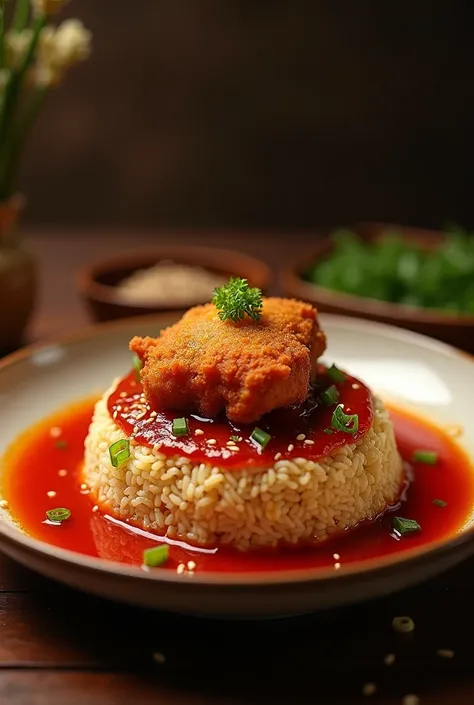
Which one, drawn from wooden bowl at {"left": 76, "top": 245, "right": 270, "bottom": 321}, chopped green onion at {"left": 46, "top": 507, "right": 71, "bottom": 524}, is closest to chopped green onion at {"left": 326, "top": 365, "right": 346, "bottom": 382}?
chopped green onion at {"left": 46, "top": 507, "right": 71, "bottom": 524}

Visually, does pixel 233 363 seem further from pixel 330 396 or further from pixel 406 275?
pixel 406 275

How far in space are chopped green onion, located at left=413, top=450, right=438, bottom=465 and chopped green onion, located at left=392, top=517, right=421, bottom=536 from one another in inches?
20.1

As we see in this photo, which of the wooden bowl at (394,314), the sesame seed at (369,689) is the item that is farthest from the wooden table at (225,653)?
the wooden bowl at (394,314)

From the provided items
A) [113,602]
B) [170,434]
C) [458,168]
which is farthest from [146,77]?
[113,602]

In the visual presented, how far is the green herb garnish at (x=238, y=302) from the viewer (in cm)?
326

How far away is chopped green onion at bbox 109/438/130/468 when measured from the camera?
3162mm

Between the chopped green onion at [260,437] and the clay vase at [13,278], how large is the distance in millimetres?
2425

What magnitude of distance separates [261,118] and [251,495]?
6.14 metres

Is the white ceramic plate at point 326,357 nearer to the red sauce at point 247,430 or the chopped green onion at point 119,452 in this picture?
the chopped green onion at point 119,452

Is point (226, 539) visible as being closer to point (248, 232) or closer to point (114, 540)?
point (114, 540)

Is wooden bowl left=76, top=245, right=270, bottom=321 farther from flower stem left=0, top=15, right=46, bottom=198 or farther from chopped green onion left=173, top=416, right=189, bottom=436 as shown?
chopped green onion left=173, top=416, right=189, bottom=436

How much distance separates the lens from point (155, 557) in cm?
280

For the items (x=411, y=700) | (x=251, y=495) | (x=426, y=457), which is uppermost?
(x=251, y=495)

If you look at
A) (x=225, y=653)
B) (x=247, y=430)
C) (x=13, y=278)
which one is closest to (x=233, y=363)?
(x=247, y=430)
